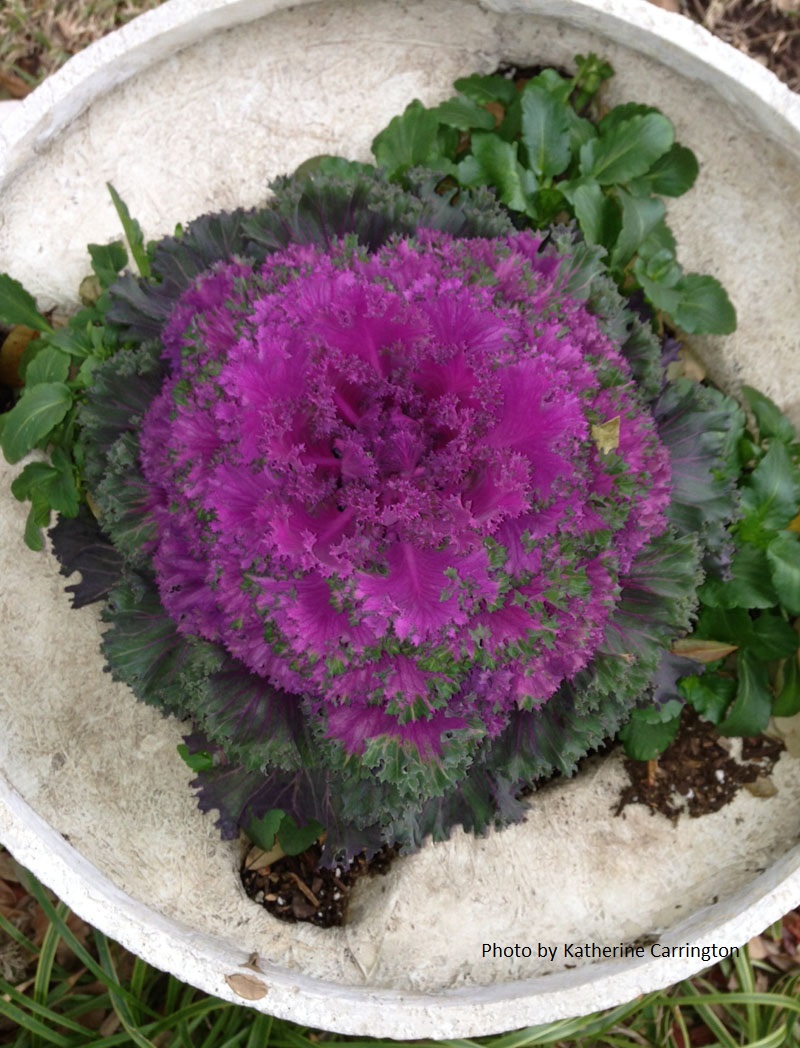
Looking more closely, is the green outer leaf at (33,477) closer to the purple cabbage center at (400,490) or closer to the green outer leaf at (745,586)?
the purple cabbage center at (400,490)

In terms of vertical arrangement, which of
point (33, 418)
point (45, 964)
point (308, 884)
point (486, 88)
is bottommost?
point (45, 964)

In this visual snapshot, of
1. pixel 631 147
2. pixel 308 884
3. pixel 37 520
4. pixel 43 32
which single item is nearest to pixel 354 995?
pixel 308 884

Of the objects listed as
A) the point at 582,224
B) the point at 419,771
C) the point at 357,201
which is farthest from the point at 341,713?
the point at 582,224

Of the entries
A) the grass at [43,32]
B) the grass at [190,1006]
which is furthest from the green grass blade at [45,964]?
the grass at [43,32]

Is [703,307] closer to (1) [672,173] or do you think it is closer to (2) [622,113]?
(1) [672,173]

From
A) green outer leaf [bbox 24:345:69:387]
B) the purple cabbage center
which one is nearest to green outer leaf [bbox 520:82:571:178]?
the purple cabbage center

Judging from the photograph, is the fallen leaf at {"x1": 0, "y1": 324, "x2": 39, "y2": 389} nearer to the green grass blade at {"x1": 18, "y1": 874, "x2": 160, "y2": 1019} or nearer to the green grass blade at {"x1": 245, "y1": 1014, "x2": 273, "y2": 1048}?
the green grass blade at {"x1": 18, "y1": 874, "x2": 160, "y2": 1019}

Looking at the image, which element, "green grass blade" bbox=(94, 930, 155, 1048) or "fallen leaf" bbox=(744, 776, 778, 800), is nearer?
"fallen leaf" bbox=(744, 776, 778, 800)
